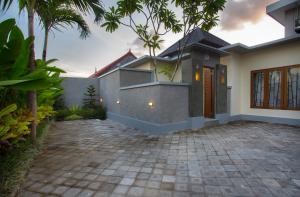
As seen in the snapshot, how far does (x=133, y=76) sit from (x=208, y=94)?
3681mm

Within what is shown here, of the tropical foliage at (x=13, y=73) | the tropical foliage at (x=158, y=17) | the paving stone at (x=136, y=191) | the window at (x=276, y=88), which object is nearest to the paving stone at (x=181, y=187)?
the paving stone at (x=136, y=191)

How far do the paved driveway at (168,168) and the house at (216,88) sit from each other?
1.60 metres

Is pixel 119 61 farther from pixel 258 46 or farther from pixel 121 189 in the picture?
pixel 121 189

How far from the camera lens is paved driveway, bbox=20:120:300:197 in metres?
2.28

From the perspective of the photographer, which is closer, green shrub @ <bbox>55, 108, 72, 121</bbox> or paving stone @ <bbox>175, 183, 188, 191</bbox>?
paving stone @ <bbox>175, 183, 188, 191</bbox>

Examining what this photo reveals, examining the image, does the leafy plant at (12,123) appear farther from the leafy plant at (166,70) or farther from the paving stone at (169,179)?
the leafy plant at (166,70)

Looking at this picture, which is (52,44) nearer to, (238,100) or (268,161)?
(268,161)

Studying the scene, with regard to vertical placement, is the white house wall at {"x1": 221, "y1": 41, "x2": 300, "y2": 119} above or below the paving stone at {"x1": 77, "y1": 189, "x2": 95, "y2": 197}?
above

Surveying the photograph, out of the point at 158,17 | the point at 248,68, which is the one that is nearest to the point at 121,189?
the point at 158,17

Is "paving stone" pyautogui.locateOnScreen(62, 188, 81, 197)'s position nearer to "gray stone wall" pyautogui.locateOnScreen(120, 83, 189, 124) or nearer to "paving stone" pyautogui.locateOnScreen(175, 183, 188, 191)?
"paving stone" pyautogui.locateOnScreen(175, 183, 188, 191)

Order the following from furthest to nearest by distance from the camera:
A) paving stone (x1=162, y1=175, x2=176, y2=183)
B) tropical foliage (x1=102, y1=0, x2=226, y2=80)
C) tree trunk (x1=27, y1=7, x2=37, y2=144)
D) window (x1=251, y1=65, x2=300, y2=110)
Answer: window (x1=251, y1=65, x2=300, y2=110)
tropical foliage (x1=102, y1=0, x2=226, y2=80)
tree trunk (x1=27, y1=7, x2=37, y2=144)
paving stone (x1=162, y1=175, x2=176, y2=183)

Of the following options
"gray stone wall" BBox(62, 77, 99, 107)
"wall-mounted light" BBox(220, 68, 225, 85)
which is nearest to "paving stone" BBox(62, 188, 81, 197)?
"wall-mounted light" BBox(220, 68, 225, 85)

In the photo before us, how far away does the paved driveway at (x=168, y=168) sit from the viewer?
7.47 feet

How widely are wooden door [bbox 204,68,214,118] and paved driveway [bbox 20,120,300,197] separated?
2.76 metres
